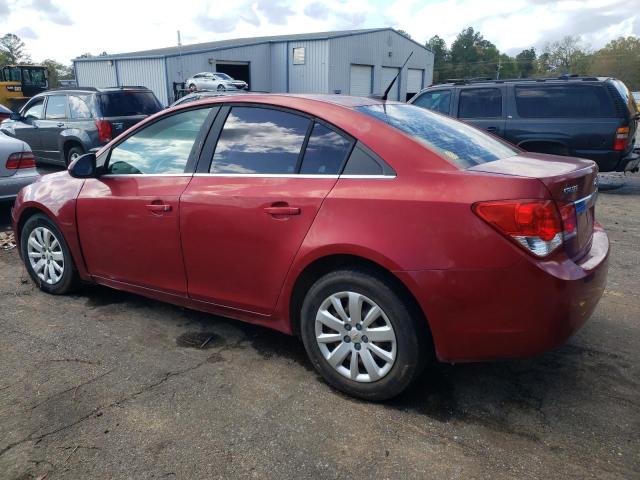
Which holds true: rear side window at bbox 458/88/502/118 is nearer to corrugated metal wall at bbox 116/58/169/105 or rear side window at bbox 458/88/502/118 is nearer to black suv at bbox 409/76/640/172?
black suv at bbox 409/76/640/172

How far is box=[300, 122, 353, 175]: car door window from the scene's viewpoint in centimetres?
287

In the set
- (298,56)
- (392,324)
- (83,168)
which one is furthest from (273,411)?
(298,56)

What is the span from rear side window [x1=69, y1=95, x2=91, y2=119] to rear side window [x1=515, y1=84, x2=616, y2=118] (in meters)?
7.86

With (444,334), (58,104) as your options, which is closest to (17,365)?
(444,334)

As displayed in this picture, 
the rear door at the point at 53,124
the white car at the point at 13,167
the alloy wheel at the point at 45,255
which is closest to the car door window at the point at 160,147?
the alloy wheel at the point at 45,255

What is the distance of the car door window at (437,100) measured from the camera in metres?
9.37

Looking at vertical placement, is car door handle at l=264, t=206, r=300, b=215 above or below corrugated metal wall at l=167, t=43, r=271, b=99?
below

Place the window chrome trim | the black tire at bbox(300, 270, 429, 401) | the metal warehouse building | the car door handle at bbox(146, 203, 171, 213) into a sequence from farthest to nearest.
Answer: the metal warehouse building → the car door handle at bbox(146, 203, 171, 213) → the window chrome trim → the black tire at bbox(300, 270, 429, 401)

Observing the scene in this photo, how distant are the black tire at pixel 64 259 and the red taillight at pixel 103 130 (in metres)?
5.72

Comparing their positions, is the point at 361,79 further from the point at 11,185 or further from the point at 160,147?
the point at 160,147

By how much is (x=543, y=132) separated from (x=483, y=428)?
6991 millimetres

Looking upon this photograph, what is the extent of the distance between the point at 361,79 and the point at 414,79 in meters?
6.60

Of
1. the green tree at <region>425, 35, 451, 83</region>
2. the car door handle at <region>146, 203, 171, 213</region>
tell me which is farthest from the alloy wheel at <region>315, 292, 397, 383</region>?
the green tree at <region>425, 35, 451, 83</region>

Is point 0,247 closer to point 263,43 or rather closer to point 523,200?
point 523,200
